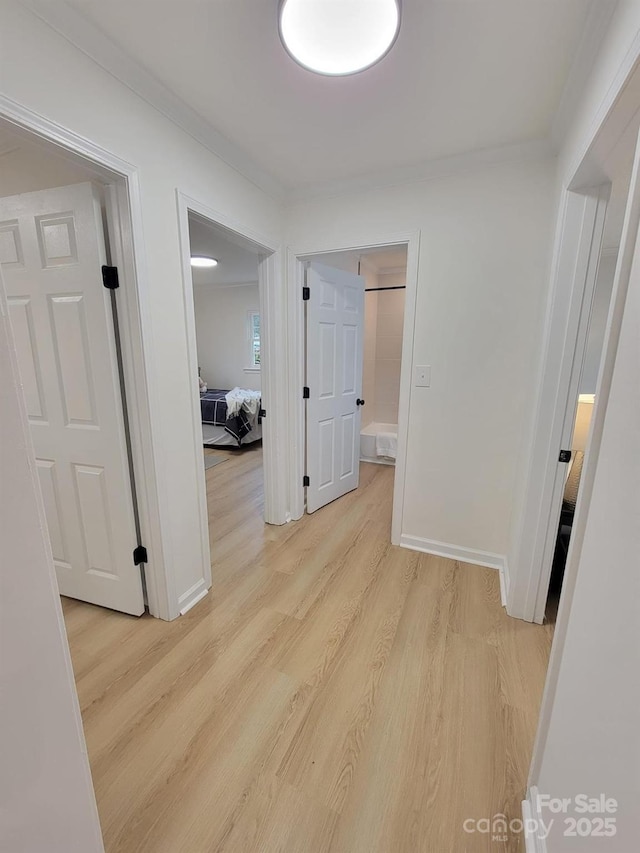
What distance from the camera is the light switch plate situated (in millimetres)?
2287

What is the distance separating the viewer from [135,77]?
1.38 m

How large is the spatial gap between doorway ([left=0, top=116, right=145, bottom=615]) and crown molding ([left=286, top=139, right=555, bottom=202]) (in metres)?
1.35

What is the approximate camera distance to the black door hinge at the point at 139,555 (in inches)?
70.5

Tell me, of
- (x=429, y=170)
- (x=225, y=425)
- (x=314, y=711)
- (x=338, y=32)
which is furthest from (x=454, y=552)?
(x=225, y=425)

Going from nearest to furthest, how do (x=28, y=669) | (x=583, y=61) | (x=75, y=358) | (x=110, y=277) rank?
(x=28, y=669), (x=583, y=61), (x=110, y=277), (x=75, y=358)

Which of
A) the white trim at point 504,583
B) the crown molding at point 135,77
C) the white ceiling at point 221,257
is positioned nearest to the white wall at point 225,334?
the white ceiling at point 221,257

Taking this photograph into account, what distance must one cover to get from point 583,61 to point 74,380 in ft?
7.75

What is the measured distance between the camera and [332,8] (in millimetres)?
1051

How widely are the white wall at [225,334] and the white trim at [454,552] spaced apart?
469 cm

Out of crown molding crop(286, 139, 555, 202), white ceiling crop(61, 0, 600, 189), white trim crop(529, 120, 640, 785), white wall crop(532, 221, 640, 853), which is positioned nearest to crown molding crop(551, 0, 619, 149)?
white ceiling crop(61, 0, 600, 189)

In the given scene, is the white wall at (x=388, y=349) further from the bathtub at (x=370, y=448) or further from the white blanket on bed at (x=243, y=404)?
the white blanket on bed at (x=243, y=404)

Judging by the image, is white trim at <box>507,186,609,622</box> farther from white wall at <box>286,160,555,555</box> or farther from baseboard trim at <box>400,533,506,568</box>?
baseboard trim at <box>400,533,506,568</box>

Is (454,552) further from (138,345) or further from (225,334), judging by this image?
(225,334)

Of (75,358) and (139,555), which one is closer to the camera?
(75,358)
